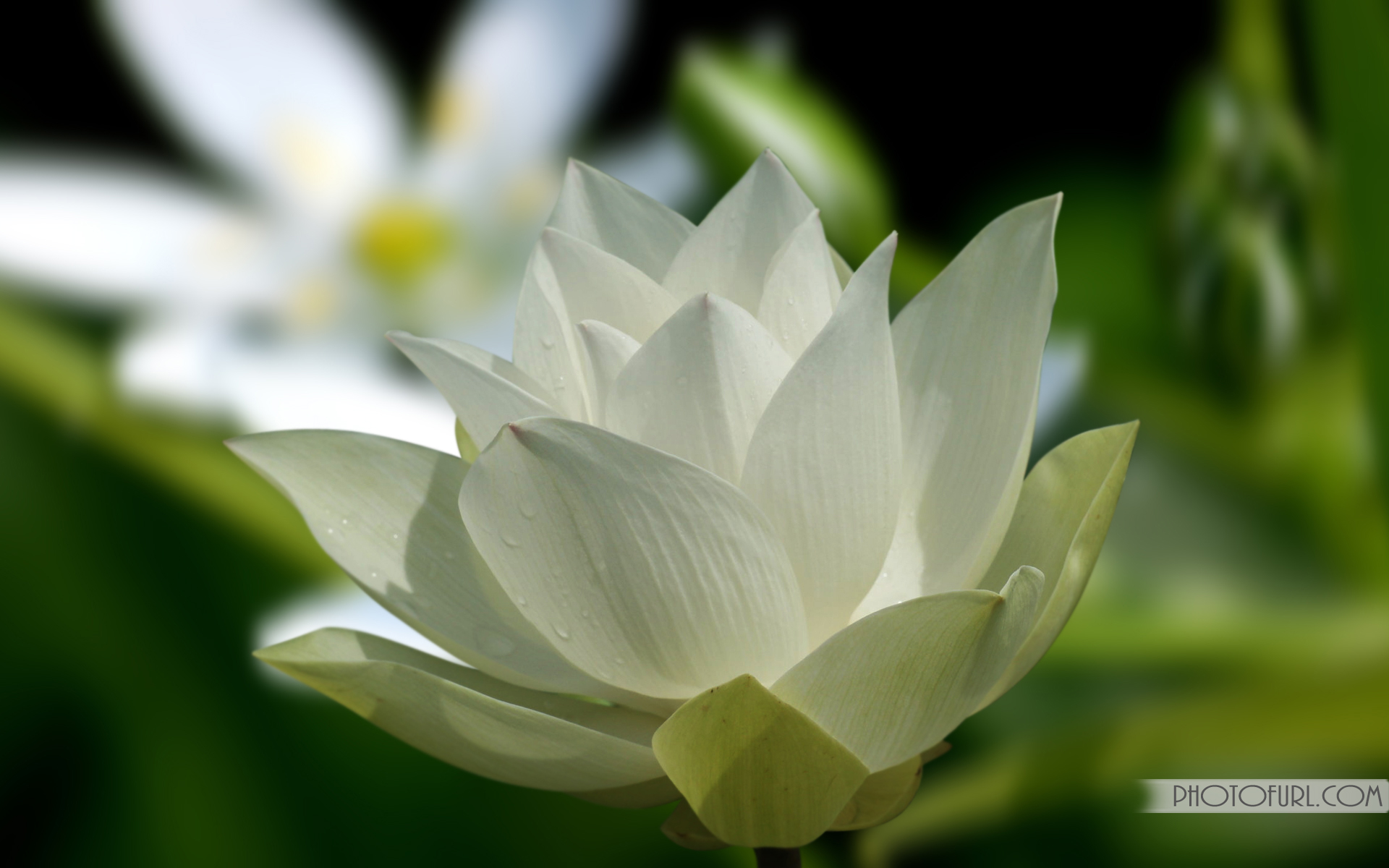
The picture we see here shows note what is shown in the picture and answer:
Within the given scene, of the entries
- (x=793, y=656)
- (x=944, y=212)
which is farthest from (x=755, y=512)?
(x=944, y=212)

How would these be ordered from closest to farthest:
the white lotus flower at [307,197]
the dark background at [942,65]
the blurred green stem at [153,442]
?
the blurred green stem at [153,442] → the white lotus flower at [307,197] → the dark background at [942,65]

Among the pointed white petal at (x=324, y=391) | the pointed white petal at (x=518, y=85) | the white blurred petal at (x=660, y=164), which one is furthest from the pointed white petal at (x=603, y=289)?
the pointed white petal at (x=518, y=85)

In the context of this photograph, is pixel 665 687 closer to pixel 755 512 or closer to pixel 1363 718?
pixel 755 512

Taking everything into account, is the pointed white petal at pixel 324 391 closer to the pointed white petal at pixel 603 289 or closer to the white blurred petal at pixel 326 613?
the white blurred petal at pixel 326 613

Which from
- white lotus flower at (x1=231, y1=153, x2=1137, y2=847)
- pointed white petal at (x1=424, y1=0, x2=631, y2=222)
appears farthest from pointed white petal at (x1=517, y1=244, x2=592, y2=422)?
pointed white petal at (x1=424, y1=0, x2=631, y2=222)

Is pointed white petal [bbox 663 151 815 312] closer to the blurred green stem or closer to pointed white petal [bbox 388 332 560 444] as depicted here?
pointed white petal [bbox 388 332 560 444]
